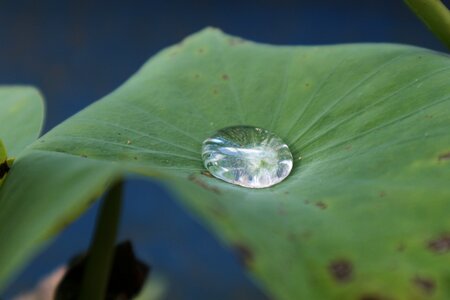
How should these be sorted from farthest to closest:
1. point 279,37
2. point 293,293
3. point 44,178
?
point 279,37, point 44,178, point 293,293

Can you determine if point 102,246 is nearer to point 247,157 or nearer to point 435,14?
point 247,157

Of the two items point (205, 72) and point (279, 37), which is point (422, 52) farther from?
point (279, 37)

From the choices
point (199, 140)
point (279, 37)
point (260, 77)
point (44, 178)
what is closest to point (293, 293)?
point (44, 178)

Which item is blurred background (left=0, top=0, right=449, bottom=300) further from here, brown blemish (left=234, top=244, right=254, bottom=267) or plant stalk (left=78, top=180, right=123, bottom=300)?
brown blemish (left=234, top=244, right=254, bottom=267)

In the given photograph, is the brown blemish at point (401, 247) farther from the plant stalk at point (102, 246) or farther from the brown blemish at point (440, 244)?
the plant stalk at point (102, 246)

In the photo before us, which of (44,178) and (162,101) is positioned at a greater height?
(162,101)

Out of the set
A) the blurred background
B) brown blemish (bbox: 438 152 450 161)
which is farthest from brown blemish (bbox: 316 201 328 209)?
the blurred background

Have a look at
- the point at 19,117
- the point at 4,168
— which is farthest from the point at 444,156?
the point at 19,117
